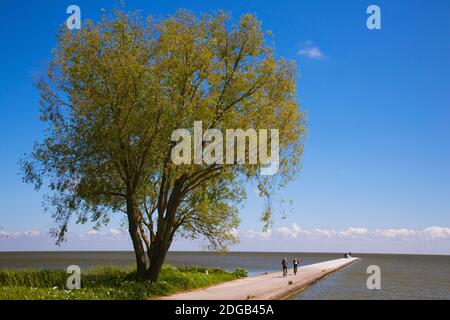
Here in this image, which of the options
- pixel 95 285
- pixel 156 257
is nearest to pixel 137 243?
pixel 156 257

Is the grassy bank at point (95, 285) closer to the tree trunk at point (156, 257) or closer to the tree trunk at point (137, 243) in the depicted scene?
the tree trunk at point (156, 257)

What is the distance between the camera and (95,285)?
30000mm

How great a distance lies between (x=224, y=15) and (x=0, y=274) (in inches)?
862

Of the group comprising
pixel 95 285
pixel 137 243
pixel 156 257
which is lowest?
pixel 95 285

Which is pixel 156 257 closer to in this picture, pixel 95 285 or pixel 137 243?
pixel 137 243

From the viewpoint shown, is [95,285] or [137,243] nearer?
[95,285]

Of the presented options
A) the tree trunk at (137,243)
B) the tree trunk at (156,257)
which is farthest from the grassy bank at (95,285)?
the tree trunk at (137,243)

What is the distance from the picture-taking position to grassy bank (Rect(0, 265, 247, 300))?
23922 mm

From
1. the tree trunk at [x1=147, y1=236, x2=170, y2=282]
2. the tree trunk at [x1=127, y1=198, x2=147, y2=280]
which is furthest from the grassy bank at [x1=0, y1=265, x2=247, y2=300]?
the tree trunk at [x1=127, y1=198, x2=147, y2=280]

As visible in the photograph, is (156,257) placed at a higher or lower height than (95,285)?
higher

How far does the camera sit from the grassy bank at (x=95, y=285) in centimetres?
2392

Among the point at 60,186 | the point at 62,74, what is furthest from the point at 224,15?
the point at 60,186

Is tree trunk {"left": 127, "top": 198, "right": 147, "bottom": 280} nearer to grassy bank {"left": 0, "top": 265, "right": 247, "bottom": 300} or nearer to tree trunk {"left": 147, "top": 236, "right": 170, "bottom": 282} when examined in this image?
tree trunk {"left": 147, "top": 236, "right": 170, "bottom": 282}

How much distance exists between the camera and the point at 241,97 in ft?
102
